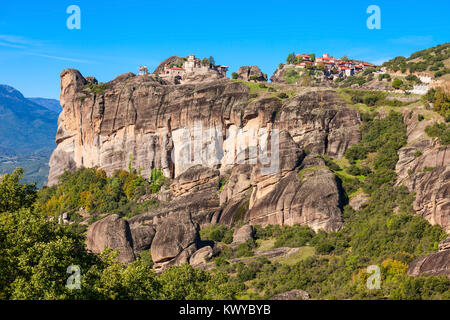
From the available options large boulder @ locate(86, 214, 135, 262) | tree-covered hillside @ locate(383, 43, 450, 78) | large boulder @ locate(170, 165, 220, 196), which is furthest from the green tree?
tree-covered hillside @ locate(383, 43, 450, 78)

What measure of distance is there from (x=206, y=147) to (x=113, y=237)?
2686 centimetres

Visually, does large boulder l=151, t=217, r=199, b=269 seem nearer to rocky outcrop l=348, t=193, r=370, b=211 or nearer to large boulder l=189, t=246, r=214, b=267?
large boulder l=189, t=246, r=214, b=267

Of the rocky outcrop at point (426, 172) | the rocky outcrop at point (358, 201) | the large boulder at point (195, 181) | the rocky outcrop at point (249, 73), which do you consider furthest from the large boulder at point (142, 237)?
the rocky outcrop at point (249, 73)

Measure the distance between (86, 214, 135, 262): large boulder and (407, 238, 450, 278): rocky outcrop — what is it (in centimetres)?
3247

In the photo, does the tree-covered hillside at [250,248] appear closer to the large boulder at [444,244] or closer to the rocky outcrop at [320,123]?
the rocky outcrop at [320,123]

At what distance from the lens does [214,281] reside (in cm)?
4828

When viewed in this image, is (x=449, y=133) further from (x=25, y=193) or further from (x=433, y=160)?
(x=25, y=193)

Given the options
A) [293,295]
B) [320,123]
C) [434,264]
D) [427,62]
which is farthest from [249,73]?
[434,264]

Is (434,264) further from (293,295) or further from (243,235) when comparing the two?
(243,235)

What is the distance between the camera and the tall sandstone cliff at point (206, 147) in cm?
7069

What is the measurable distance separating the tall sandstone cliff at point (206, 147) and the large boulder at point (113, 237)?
28.8 inches

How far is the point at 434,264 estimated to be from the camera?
151 ft

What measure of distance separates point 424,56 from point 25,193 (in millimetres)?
103110

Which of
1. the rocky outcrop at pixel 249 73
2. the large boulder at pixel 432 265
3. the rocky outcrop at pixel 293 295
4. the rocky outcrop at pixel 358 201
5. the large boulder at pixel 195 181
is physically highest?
the rocky outcrop at pixel 249 73
